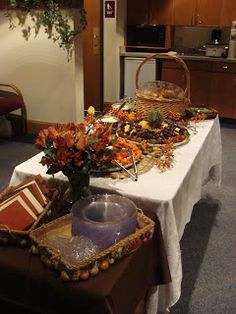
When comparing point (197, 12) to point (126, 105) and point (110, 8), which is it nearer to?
point (110, 8)

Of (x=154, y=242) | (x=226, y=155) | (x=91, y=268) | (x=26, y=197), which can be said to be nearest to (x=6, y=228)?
(x=26, y=197)

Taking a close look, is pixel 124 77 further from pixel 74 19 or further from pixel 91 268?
Answer: pixel 91 268

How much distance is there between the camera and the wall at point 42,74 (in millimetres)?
4277

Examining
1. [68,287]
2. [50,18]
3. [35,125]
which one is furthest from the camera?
[35,125]

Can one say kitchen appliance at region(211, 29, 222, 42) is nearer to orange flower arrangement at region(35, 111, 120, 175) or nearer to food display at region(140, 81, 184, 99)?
food display at region(140, 81, 184, 99)

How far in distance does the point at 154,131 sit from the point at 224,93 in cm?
324

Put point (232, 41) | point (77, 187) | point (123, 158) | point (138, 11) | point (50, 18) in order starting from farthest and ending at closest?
point (138, 11) < point (232, 41) < point (50, 18) < point (123, 158) < point (77, 187)

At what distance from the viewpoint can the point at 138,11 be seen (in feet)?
17.7

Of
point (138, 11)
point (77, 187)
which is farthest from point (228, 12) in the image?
point (77, 187)

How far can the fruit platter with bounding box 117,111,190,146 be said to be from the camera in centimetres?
201

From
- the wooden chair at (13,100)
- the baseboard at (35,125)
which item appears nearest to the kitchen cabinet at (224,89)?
the baseboard at (35,125)

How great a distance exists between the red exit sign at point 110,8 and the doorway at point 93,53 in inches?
2.7

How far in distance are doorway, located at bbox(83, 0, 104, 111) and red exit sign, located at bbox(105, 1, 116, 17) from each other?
7 cm

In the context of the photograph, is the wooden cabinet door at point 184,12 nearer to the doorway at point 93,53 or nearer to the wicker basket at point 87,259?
the doorway at point 93,53
